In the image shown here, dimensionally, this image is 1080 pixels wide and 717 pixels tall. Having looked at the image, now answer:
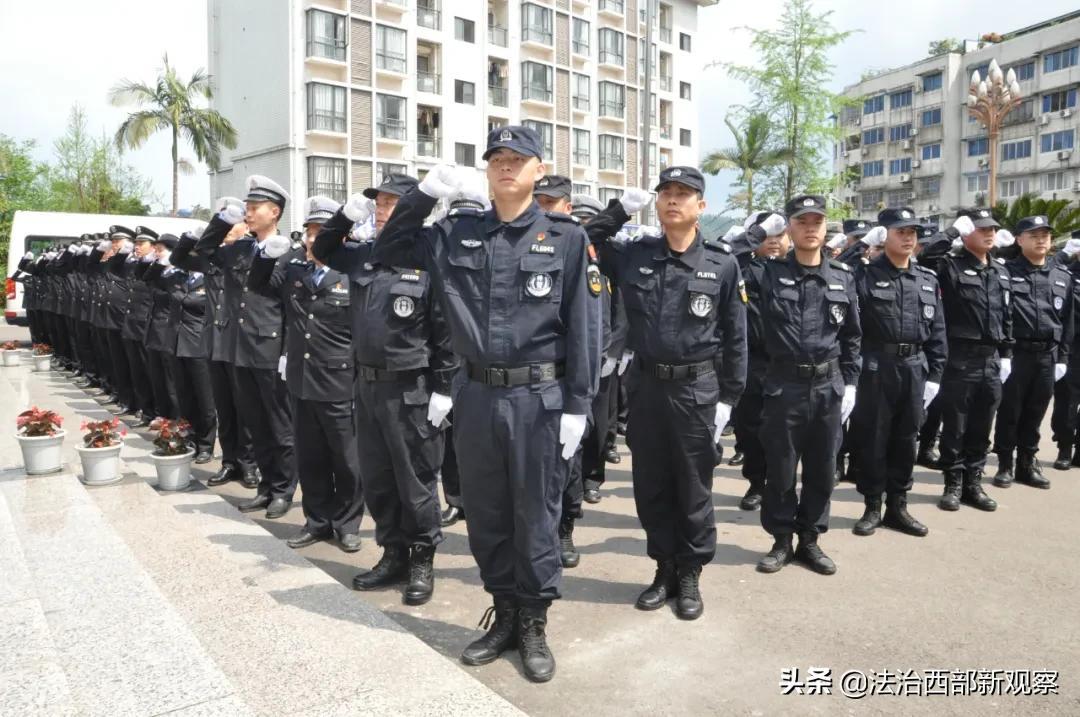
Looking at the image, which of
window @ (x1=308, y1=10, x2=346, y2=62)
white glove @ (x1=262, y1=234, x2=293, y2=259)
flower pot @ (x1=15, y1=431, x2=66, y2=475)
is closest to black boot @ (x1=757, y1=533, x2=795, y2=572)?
white glove @ (x1=262, y1=234, x2=293, y2=259)

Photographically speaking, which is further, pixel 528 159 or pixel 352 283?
pixel 352 283

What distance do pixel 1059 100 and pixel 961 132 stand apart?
8110 mm

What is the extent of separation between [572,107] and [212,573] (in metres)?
39.2

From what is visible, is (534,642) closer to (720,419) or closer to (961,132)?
(720,419)

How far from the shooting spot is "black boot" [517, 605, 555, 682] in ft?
11.7

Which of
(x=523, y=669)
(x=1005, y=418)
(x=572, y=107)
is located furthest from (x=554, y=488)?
(x=572, y=107)

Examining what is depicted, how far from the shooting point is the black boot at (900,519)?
224 inches

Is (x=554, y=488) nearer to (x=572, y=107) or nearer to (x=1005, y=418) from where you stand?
(x=1005, y=418)

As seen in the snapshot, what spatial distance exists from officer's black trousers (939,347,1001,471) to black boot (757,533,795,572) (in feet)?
6.89

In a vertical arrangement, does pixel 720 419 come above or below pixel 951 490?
above

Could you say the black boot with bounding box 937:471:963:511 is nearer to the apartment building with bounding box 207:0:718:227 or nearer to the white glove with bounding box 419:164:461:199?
the white glove with bounding box 419:164:461:199

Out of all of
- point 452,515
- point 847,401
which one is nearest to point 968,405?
point 847,401

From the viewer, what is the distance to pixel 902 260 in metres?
5.81

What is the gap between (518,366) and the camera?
3527 millimetres
